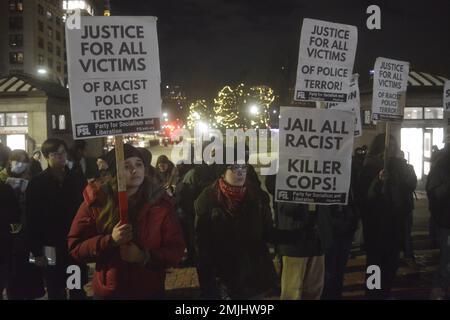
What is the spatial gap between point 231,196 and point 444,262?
3.11 metres

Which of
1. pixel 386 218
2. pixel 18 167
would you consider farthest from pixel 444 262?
pixel 18 167

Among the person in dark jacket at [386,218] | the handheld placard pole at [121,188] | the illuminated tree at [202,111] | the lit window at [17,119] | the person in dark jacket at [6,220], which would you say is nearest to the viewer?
the handheld placard pole at [121,188]

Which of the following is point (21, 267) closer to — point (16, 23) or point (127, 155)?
point (127, 155)

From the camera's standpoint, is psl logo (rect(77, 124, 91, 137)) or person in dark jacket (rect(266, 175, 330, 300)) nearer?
psl logo (rect(77, 124, 91, 137))

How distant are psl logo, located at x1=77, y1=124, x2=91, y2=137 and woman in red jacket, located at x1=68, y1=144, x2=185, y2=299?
0.44 metres

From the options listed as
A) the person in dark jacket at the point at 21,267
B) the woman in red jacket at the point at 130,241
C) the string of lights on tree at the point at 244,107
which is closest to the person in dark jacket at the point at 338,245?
the woman in red jacket at the point at 130,241

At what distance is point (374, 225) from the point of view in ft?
21.7

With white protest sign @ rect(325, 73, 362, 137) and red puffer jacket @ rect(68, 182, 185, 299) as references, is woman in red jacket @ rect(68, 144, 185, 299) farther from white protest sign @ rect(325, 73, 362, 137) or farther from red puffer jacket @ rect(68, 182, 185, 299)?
white protest sign @ rect(325, 73, 362, 137)

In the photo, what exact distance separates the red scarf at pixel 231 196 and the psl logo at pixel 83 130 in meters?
1.40

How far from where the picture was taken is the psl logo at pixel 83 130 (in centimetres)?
411

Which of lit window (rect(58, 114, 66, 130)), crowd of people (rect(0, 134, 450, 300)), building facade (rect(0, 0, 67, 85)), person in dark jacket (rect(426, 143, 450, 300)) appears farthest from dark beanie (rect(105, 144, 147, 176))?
building facade (rect(0, 0, 67, 85))

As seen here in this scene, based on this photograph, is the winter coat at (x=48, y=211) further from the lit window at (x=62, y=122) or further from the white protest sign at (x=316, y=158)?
the lit window at (x=62, y=122)

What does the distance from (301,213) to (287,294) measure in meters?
0.85

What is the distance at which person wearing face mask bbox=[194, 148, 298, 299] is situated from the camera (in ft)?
15.3
